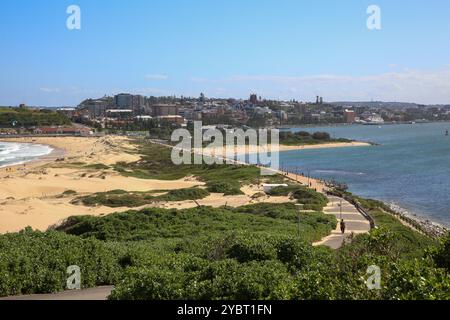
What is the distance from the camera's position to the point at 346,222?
31.0 m

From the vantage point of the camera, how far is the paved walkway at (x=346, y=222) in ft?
79.7

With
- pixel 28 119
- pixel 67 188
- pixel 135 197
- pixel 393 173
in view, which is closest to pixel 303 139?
pixel 393 173

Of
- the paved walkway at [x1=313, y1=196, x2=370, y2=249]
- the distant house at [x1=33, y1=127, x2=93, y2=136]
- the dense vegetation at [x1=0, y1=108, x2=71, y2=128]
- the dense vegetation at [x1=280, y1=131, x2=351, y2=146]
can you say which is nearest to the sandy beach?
the dense vegetation at [x1=280, y1=131, x2=351, y2=146]

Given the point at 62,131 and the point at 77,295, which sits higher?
the point at 77,295

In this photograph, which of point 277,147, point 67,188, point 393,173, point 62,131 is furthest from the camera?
point 62,131

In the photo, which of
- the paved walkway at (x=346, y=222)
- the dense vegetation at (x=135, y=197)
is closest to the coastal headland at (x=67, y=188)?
the dense vegetation at (x=135, y=197)

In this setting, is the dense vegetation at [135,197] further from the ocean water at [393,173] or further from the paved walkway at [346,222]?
the ocean water at [393,173]

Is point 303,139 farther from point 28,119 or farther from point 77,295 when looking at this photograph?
point 77,295

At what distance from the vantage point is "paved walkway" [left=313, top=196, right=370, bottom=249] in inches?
957

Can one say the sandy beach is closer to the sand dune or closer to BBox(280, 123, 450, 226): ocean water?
BBox(280, 123, 450, 226): ocean water

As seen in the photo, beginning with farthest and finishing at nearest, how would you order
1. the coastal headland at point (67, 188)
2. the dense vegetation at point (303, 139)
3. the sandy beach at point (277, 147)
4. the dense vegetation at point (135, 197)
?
the dense vegetation at point (303, 139)
the sandy beach at point (277, 147)
the dense vegetation at point (135, 197)
the coastal headland at point (67, 188)

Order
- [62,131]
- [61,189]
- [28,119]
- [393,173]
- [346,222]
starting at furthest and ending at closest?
[28,119] < [62,131] < [393,173] < [61,189] < [346,222]
